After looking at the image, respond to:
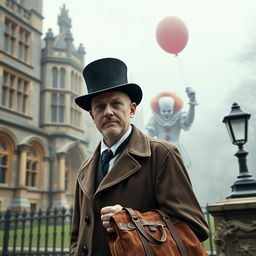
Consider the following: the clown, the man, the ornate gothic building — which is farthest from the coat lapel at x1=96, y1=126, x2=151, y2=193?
the ornate gothic building

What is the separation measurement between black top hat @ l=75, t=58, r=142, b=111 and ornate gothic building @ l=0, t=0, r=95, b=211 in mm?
14851

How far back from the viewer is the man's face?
1809 millimetres

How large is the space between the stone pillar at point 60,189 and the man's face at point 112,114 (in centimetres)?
1740

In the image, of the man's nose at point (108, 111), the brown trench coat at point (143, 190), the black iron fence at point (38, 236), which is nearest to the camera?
the brown trench coat at point (143, 190)

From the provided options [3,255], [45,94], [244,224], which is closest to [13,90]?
[45,94]

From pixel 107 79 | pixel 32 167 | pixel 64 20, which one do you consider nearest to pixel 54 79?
pixel 32 167

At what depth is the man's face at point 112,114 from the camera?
1.81 meters

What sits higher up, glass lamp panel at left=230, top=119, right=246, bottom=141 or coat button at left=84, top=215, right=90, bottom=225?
glass lamp panel at left=230, top=119, right=246, bottom=141

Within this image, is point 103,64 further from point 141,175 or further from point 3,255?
point 3,255

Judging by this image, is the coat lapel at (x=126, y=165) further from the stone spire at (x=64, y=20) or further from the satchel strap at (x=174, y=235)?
the stone spire at (x=64, y=20)

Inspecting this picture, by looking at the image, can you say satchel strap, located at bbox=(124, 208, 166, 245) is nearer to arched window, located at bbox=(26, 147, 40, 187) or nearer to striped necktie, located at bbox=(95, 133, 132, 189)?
striped necktie, located at bbox=(95, 133, 132, 189)

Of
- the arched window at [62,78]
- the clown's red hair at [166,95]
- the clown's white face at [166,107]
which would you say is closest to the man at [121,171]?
the clown's white face at [166,107]

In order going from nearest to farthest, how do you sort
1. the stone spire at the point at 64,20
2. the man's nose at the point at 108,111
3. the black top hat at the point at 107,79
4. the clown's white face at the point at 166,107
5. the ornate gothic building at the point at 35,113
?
the man's nose at the point at 108,111 → the black top hat at the point at 107,79 → the clown's white face at the point at 166,107 → the ornate gothic building at the point at 35,113 → the stone spire at the point at 64,20

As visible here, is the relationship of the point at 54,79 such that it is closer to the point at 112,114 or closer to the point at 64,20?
the point at 64,20
